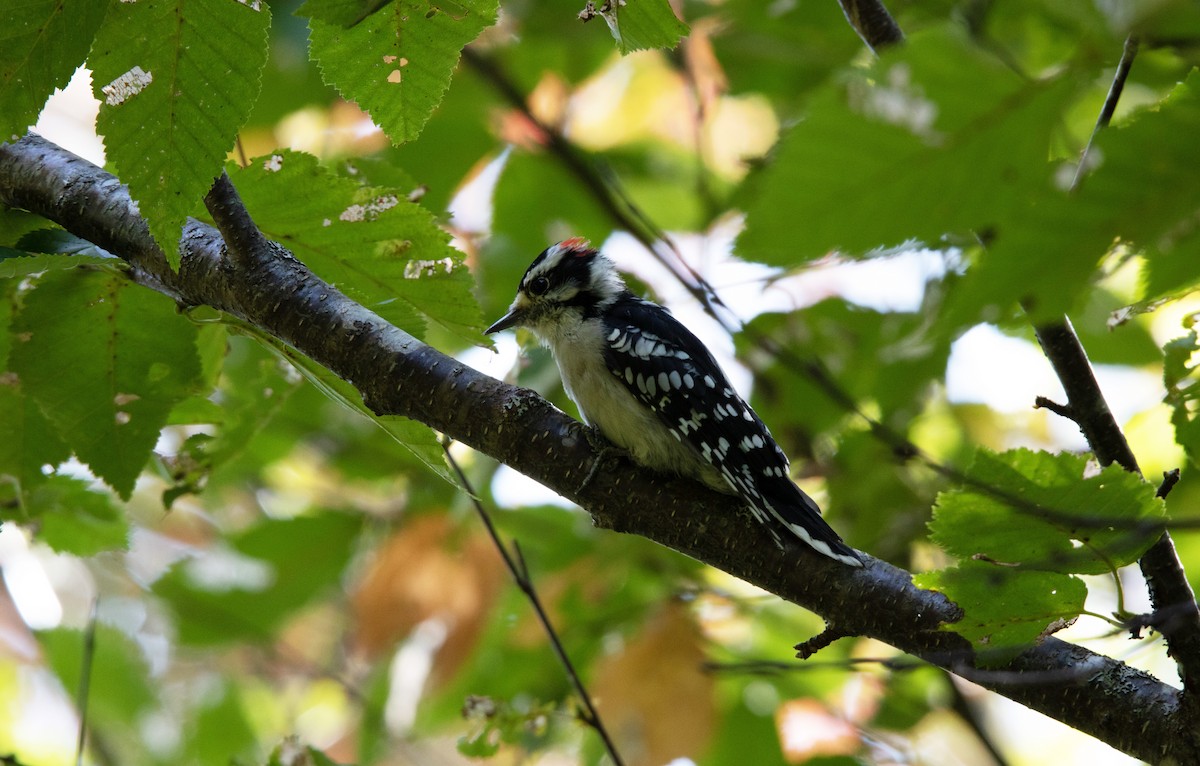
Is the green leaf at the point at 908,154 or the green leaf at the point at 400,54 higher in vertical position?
the green leaf at the point at 400,54

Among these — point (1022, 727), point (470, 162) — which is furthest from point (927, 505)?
point (1022, 727)

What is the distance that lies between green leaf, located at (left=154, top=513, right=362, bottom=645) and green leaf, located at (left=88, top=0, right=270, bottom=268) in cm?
284

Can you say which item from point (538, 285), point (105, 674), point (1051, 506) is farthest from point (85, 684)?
point (1051, 506)

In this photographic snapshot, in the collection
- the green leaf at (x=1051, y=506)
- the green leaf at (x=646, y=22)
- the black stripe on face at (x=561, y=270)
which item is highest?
the black stripe on face at (x=561, y=270)

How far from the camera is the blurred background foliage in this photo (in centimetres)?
106

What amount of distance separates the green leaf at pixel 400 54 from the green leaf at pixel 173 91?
190 mm

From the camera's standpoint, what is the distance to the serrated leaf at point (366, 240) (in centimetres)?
234

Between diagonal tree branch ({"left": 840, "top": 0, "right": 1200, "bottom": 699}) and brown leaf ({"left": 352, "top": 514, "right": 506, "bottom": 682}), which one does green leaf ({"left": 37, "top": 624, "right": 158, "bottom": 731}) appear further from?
diagonal tree branch ({"left": 840, "top": 0, "right": 1200, "bottom": 699})

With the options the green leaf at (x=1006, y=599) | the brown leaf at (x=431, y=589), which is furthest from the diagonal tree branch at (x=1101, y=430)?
the brown leaf at (x=431, y=589)

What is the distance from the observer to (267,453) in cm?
456

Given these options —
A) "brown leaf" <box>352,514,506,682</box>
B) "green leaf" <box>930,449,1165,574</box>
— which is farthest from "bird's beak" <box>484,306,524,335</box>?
"green leaf" <box>930,449,1165,574</box>

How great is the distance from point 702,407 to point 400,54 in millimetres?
1810

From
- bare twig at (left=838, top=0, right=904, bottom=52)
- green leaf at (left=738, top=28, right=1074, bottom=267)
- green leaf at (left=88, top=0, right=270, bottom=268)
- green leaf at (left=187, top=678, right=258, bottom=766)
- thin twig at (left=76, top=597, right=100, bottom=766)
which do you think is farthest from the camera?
green leaf at (left=187, top=678, right=258, bottom=766)

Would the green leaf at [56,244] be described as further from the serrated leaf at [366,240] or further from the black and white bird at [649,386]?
the black and white bird at [649,386]
